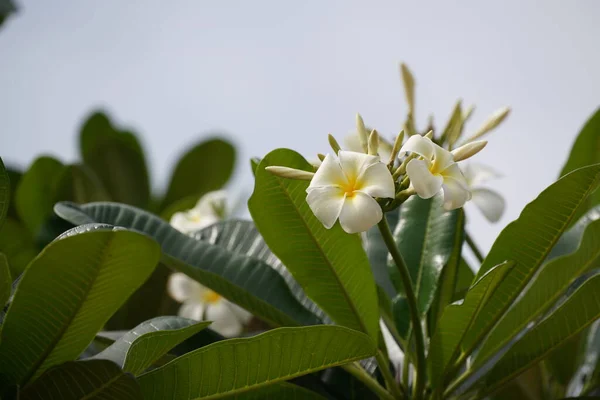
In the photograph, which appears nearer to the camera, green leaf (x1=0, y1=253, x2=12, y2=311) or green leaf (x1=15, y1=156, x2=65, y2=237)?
green leaf (x1=0, y1=253, x2=12, y2=311)

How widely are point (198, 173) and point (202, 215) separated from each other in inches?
41.7

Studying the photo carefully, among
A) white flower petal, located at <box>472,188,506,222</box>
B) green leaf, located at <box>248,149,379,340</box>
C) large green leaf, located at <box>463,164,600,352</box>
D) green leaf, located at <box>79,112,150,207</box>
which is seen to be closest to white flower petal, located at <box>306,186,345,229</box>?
green leaf, located at <box>248,149,379,340</box>

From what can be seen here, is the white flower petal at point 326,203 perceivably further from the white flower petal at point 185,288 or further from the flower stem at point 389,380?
the white flower petal at point 185,288

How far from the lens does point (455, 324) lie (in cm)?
92

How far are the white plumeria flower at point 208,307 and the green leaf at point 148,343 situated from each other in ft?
2.37

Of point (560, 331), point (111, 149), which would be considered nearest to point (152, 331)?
point (560, 331)

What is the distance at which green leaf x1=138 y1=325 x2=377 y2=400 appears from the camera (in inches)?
31.1

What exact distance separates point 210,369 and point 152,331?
8 cm

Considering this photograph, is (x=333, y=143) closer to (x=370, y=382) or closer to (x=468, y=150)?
(x=468, y=150)

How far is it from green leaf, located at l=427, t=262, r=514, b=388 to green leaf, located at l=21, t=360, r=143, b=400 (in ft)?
1.29

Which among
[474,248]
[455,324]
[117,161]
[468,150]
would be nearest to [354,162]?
[468,150]

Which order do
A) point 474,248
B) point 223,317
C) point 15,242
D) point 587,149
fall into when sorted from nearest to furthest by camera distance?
1. point 474,248
2. point 587,149
3. point 223,317
4. point 15,242

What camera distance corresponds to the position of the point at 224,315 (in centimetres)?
157

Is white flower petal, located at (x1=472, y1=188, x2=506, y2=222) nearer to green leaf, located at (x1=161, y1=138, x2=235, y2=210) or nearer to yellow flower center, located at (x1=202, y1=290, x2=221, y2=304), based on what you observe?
yellow flower center, located at (x1=202, y1=290, x2=221, y2=304)
